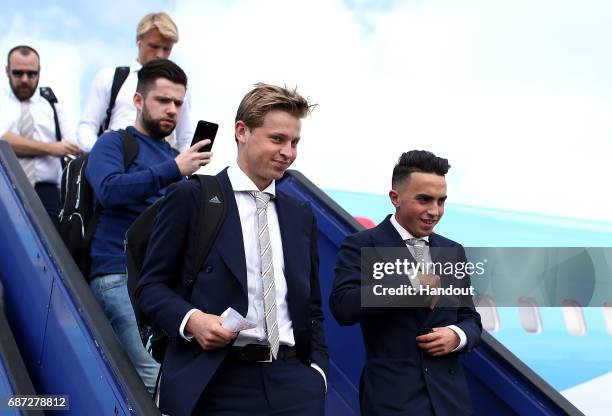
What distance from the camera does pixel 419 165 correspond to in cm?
369

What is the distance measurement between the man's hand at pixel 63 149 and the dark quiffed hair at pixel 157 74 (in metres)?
1.31

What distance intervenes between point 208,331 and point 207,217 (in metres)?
0.43

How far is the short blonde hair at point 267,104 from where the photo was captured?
2.97m

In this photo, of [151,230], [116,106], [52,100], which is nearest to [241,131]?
[151,230]

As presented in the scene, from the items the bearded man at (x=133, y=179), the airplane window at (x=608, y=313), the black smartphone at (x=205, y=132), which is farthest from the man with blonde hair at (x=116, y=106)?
the airplane window at (x=608, y=313)

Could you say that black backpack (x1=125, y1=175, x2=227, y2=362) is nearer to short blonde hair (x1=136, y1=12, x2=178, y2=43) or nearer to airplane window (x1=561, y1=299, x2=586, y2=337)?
short blonde hair (x1=136, y1=12, x2=178, y2=43)

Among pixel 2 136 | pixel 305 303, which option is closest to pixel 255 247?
pixel 305 303

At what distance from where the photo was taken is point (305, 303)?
2969 millimetres

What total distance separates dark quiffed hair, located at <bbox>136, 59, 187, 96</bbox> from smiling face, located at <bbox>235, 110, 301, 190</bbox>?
1206mm

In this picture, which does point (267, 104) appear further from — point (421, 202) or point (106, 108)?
point (106, 108)

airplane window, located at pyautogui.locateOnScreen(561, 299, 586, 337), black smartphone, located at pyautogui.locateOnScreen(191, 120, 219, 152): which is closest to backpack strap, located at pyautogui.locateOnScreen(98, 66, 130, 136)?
black smartphone, located at pyautogui.locateOnScreen(191, 120, 219, 152)

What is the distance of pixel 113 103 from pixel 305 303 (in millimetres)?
2533

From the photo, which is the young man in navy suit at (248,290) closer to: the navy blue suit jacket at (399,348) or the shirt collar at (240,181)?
the shirt collar at (240,181)

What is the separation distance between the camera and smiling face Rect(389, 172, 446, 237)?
3584mm
